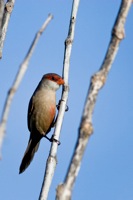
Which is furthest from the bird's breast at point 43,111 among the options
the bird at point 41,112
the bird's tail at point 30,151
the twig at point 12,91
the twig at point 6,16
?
the twig at point 12,91

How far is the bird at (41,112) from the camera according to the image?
799 cm

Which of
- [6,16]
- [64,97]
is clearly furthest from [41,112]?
[6,16]

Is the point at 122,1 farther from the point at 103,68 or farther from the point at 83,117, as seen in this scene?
the point at 83,117

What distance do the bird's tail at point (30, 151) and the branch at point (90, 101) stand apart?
537 cm

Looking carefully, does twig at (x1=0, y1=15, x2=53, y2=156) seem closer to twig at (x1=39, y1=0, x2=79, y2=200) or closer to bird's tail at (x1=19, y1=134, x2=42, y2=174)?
twig at (x1=39, y1=0, x2=79, y2=200)

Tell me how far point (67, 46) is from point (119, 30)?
250 centimetres

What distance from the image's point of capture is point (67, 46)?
4762mm

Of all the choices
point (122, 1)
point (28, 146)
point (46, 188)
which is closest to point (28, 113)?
point (28, 146)

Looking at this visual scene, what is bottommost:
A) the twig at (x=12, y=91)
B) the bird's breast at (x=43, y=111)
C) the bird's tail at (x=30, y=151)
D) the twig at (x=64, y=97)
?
the twig at (x=12, y=91)

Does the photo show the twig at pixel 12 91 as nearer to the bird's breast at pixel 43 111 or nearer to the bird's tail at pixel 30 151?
the bird's tail at pixel 30 151

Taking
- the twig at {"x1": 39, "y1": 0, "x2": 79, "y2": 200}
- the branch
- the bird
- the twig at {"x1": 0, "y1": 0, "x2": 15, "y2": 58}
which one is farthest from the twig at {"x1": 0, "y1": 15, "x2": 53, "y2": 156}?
the bird

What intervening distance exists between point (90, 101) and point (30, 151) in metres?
6.18

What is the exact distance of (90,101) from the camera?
217 centimetres

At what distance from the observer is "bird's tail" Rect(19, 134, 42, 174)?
762 cm
